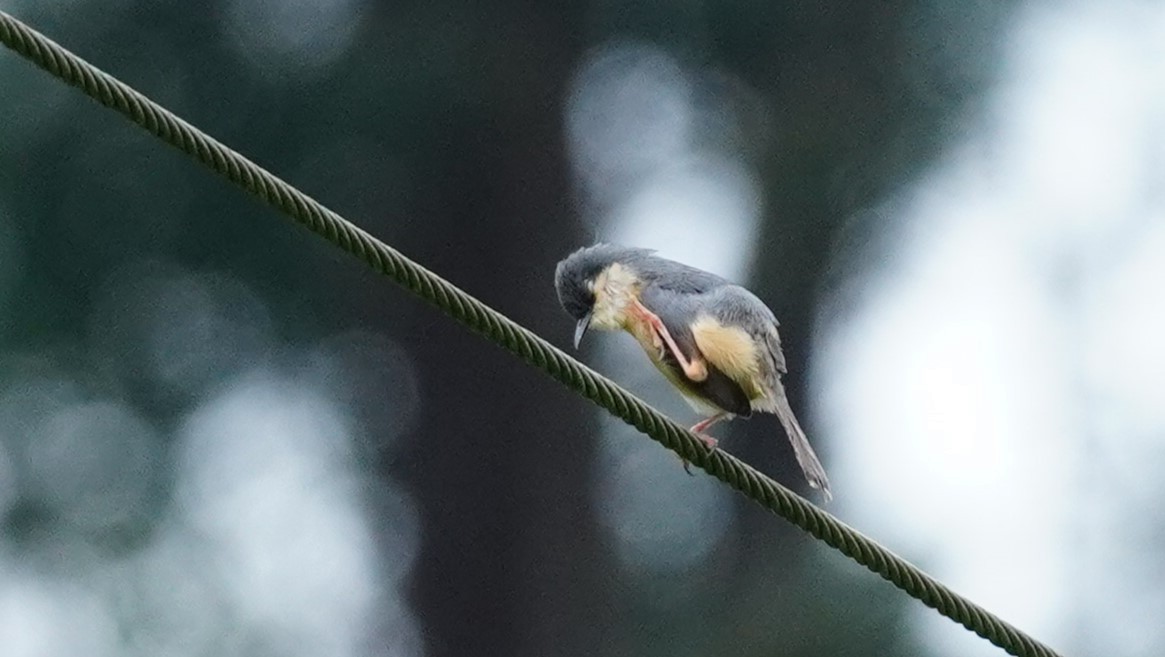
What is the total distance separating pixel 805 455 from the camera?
5.89m

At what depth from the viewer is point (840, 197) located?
15.2 meters

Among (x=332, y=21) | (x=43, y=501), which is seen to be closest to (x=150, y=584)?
(x=43, y=501)

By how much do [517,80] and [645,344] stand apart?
9786mm

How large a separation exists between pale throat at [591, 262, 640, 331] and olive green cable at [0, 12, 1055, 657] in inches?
58.9

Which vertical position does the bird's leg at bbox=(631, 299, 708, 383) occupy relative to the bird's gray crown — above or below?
above

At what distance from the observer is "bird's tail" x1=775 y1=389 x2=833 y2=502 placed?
5812mm

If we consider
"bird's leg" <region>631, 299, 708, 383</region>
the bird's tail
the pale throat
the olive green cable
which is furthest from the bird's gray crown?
the olive green cable

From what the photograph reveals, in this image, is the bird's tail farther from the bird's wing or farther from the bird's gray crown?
the bird's gray crown

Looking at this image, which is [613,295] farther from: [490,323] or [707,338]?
[490,323]

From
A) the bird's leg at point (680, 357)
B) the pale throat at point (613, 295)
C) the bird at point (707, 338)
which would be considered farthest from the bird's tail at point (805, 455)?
the pale throat at point (613, 295)

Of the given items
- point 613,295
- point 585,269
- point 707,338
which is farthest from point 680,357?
point 585,269

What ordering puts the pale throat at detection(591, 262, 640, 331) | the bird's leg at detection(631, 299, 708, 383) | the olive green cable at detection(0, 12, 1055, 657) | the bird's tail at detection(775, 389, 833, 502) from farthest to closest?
the pale throat at detection(591, 262, 640, 331)
the bird's leg at detection(631, 299, 708, 383)
the bird's tail at detection(775, 389, 833, 502)
the olive green cable at detection(0, 12, 1055, 657)

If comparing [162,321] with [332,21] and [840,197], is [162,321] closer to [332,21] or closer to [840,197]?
[332,21]

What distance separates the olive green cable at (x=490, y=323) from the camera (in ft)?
13.9
